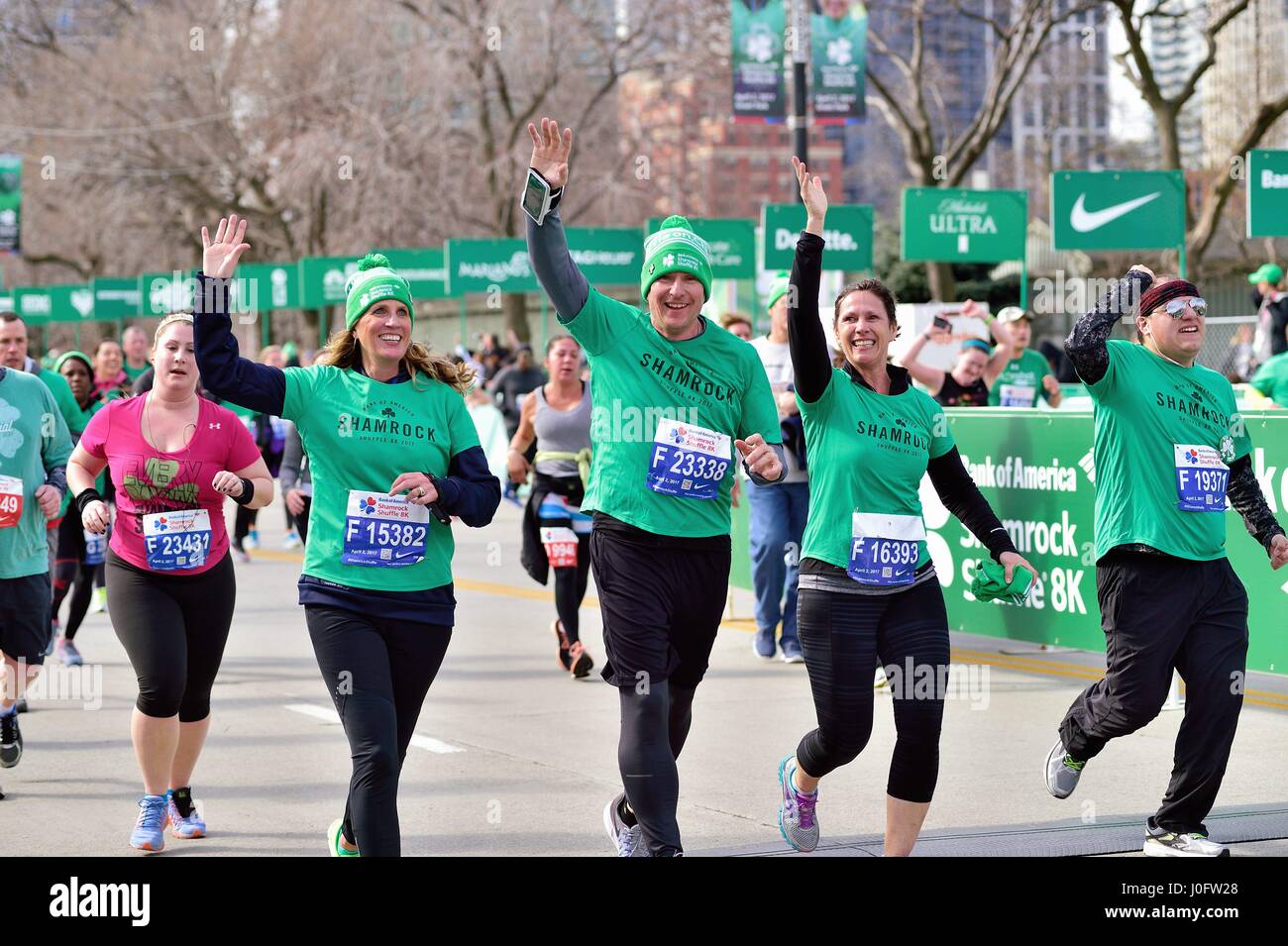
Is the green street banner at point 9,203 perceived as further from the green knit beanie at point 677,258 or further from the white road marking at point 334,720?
the green knit beanie at point 677,258

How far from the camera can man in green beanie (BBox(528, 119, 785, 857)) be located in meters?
5.03

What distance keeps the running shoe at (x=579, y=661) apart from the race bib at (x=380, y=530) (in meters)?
4.92

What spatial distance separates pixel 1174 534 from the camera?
5.70m

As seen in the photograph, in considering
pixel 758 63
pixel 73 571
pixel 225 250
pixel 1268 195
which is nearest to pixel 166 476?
pixel 225 250

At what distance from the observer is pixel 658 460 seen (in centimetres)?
513

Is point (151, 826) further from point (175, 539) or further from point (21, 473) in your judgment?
point (21, 473)

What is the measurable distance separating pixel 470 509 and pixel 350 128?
37046 mm

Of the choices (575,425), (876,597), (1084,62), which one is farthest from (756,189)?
(876,597)

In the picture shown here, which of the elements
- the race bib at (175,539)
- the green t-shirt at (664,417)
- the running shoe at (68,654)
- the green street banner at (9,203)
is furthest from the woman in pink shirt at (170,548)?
the green street banner at (9,203)

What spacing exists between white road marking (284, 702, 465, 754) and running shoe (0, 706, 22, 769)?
131 cm

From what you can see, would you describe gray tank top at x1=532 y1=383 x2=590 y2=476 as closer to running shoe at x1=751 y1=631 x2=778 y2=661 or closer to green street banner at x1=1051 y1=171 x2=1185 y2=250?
running shoe at x1=751 y1=631 x2=778 y2=661

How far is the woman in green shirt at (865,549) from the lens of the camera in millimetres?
5191

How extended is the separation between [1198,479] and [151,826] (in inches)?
148
